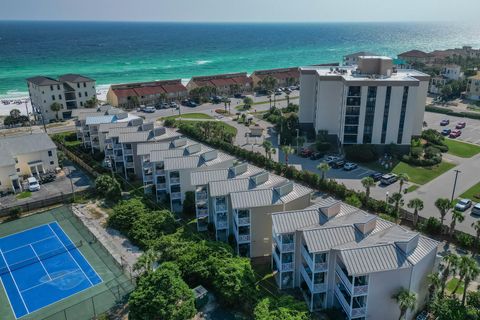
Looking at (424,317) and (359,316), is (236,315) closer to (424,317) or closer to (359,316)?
(359,316)

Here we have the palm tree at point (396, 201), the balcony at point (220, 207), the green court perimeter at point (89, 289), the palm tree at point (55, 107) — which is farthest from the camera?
the palm tree at point (55, 107)

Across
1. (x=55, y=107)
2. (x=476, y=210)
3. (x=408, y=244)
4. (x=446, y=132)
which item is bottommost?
(x=476, y=210)

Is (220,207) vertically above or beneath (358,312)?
above

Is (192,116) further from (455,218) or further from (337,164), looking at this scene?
(455,218)

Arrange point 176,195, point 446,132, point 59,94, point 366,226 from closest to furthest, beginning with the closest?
point 366,226 → point 176,195 → point 446,132 → point 59,94

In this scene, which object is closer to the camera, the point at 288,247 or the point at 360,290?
the point at 360,290

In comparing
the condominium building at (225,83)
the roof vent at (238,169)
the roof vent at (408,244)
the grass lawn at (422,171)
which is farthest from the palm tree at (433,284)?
the condominium building at (225,83)

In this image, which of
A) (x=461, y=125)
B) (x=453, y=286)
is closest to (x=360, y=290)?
(x=453, y=286)

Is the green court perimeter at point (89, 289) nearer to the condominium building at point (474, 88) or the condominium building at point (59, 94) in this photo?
the condominium building at point (59, 94)
